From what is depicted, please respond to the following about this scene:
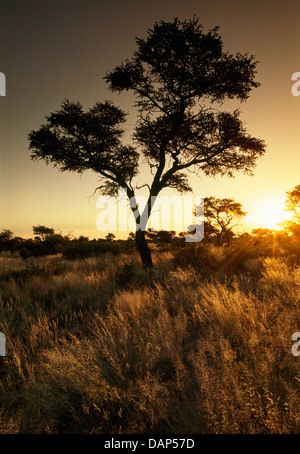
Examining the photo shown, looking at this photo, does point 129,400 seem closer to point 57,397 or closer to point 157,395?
point 157,395

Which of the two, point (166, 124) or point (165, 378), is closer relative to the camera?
point (165, 378)

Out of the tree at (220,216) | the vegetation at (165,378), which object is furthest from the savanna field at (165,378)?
the tree at (220,216)

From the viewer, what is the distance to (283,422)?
83.7 inches

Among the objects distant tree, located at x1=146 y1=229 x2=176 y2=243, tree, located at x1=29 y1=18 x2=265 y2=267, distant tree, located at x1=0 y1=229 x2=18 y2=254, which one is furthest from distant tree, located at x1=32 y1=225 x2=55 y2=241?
tree, located at x1=29 y1=18 x2=265 y2=267

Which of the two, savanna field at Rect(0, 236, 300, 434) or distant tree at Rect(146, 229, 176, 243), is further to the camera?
distant tree at Rect(146, 229, 176, 243)

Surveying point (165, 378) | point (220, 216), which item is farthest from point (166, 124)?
point (220, 216)

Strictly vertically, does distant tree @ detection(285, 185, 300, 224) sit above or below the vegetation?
above

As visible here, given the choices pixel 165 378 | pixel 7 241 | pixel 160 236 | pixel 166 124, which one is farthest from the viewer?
pixel 160 236

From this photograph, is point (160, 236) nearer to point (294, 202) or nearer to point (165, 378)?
point (294, 202)

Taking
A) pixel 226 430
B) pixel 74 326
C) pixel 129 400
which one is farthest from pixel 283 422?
pixel 74 326

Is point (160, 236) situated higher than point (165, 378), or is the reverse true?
point (160, 236)

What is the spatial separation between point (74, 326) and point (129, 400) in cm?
306

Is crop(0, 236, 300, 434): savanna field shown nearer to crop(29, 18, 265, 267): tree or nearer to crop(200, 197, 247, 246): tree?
crop(29, 18, 265, 267): tree

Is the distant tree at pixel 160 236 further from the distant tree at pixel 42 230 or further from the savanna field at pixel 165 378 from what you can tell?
the savanna field at pixel 165 378
